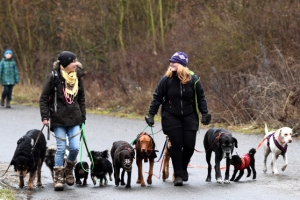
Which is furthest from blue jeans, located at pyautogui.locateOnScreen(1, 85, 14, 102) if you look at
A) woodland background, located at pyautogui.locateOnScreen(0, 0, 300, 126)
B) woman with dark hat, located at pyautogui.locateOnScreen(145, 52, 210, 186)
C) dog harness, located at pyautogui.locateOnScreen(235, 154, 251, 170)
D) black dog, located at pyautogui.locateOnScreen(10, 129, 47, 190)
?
dog harness, located at pyautogui.locateOnScreen(235, 154, 251, 170)

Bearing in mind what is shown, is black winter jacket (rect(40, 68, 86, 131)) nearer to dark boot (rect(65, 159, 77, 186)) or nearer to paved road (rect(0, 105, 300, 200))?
dark boot (rect(65, 159, 77, 186))

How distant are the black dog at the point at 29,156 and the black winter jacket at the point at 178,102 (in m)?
1.79

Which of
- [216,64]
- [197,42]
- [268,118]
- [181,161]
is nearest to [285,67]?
[268,118]

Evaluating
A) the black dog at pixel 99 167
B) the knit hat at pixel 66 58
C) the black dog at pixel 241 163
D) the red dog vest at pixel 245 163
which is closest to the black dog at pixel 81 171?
the black dog at pixel 99 167

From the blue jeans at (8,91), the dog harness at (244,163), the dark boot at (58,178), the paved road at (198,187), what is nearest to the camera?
the paved road at (198,187)

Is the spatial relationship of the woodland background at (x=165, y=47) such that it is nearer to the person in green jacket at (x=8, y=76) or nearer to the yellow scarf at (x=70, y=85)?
the person in green jacket at (x=8, y=76)

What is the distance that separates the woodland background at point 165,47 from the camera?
62.5 ft

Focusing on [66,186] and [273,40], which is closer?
[66,186]

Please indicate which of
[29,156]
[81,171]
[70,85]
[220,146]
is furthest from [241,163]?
[29,156]

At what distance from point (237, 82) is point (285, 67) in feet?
5.84

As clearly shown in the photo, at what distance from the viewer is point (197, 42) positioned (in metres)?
23.1

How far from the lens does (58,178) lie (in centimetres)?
1105

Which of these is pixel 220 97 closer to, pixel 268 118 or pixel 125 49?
pixel 268 118

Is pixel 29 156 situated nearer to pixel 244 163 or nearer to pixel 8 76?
pixel 244 163
